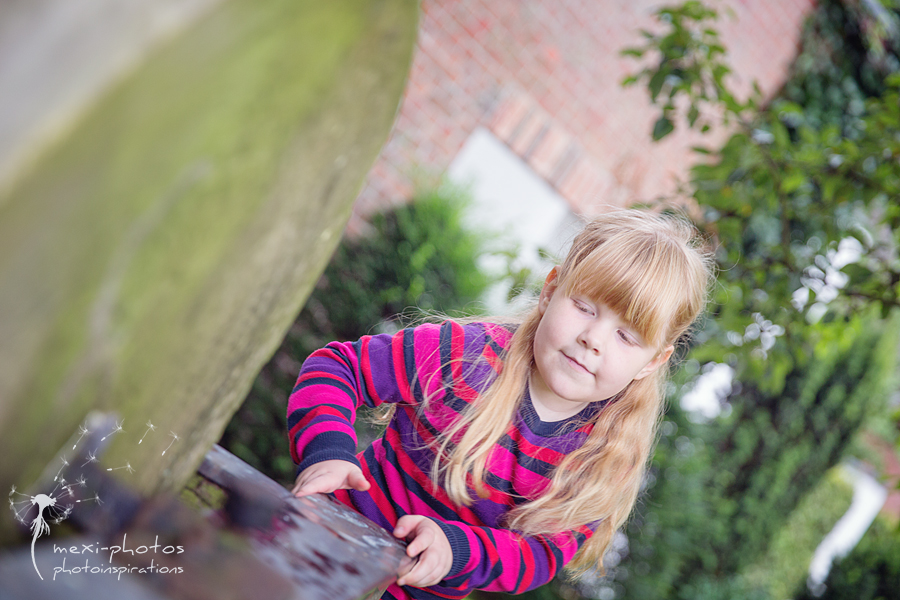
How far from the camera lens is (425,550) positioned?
1.22 meters

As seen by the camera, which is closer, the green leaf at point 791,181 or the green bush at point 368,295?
the green leaf at point 791,181

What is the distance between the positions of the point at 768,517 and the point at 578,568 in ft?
18.2

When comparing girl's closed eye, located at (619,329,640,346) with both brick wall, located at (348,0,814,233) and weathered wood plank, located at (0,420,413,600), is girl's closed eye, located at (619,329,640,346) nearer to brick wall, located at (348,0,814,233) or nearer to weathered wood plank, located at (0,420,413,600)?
weathered wood plank, located at (0,420,413,600)

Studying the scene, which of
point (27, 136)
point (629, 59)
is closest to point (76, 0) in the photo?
point (27, 136)

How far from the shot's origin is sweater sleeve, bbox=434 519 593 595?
131 centimetres

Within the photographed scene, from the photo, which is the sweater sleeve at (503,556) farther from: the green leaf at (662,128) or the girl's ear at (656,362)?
the green leaf at (662,128)

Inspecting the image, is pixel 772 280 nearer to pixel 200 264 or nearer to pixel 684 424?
pixel 684 424

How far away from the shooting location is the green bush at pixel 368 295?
3.79 m

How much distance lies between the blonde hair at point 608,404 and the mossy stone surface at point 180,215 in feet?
2.44

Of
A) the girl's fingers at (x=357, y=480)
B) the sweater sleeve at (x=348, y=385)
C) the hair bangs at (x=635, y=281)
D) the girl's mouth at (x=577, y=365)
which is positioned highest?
the hair bangs at (x=635, y=281)

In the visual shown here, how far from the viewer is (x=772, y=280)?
2738 mm

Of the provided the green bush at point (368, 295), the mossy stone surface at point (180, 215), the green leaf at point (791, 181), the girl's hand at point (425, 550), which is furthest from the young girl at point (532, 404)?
the green bush at point (368, 295)

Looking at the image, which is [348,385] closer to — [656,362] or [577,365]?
[577,365]

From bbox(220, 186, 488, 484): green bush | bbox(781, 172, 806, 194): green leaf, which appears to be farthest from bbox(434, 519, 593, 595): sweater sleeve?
bbox(220, 186, 488, 484): green bush
